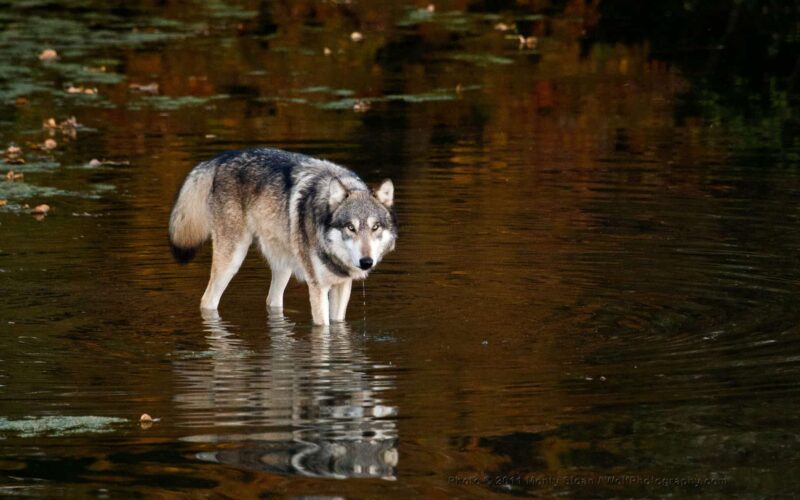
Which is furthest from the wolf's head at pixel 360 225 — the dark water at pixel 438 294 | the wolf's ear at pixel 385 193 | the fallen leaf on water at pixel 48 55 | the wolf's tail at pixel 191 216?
the fallen leaf on water at pixel 48 55

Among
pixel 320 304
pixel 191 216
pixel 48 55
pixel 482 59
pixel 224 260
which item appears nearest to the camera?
pixel 320 304

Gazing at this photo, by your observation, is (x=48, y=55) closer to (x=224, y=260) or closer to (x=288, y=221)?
(x=224, y=260)

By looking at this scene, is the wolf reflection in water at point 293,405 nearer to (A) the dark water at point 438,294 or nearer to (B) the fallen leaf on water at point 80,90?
(A) the dark water at point 438,294

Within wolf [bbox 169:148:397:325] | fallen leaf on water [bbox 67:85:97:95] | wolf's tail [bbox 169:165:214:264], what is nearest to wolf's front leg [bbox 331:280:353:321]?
wolf [bbox 169:148:397:325]

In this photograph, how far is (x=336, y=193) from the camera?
11.6 m

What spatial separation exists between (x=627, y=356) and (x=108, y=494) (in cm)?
396

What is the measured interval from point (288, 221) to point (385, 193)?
106 cm

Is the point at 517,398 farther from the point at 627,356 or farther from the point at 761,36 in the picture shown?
the point at 761,36

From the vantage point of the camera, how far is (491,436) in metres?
8.29

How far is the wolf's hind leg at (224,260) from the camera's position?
12664 mm

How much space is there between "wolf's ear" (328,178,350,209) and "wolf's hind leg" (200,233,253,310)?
1471mm

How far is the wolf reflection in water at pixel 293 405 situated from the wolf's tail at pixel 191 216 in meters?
1.76

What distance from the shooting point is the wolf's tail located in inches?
518

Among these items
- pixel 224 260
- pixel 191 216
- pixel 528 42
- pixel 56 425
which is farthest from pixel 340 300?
pixel 528 42
